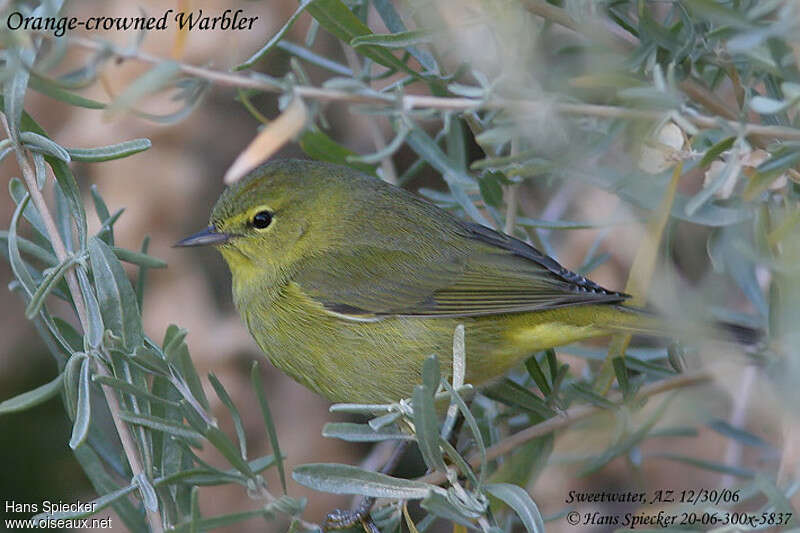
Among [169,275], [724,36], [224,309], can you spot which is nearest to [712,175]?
[724,36]

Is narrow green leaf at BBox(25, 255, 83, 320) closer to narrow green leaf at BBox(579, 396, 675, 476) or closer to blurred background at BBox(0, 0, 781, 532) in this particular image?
narrow green leaf at BBox(579, 396, 675, 476)

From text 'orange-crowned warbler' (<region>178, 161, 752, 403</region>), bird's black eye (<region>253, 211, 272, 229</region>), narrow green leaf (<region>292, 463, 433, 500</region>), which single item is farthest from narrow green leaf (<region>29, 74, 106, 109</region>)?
bird's black eye (<region>253, 211, 272, 229</region>)

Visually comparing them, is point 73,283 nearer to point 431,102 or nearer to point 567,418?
point 431,102

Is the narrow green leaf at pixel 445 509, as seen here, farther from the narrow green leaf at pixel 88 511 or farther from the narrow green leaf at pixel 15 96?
the narrow green leaf at pixel 15 96

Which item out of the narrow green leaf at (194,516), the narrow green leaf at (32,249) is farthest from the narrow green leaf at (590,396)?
the narrow green leaf at (32,249)

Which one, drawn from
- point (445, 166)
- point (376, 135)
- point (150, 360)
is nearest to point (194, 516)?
point (150, 360)

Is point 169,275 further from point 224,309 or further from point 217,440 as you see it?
point 217,440

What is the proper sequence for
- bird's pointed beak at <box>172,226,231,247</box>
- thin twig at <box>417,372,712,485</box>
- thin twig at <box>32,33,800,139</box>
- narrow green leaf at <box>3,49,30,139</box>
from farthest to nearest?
bird's pointed beak at <box>172,226,231,247</box>, thin twig at <box>417,372,712,485</box>, narrow green leaf at <box>3,49,30,139</box>, thin twig at <box>32,33,800,139</box>
